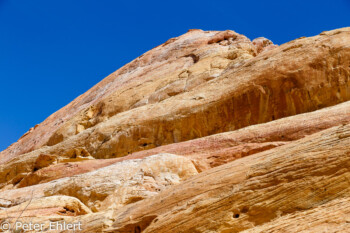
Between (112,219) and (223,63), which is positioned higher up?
(223,63)

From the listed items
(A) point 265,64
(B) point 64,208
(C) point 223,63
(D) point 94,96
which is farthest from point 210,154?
(D) point 94,96

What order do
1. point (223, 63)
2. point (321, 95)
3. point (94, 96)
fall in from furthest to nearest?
point (94, 96), point (223, 63), point (321, 95)

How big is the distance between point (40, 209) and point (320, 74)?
15.0 m

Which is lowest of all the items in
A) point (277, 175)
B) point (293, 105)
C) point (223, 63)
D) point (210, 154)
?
point (277, 175)

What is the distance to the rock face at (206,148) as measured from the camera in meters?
8.34

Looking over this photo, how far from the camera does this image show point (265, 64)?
23.8 meters

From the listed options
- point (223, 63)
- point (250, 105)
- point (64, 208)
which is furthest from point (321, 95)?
point (64, 208)

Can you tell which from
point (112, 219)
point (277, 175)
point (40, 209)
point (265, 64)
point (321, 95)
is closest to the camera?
point (277, 175)

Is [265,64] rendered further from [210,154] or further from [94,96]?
[94,96]

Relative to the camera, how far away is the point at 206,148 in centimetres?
1752

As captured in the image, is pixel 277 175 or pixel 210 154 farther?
pixel 210 154

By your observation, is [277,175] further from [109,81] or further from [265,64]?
[109,81]

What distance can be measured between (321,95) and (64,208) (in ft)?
44.5

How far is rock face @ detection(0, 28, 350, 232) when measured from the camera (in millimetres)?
8344
